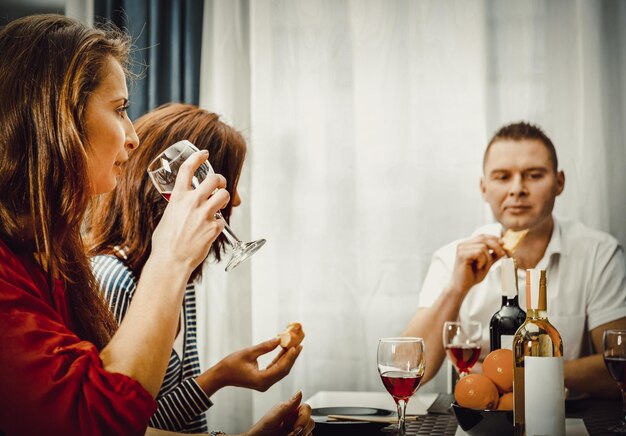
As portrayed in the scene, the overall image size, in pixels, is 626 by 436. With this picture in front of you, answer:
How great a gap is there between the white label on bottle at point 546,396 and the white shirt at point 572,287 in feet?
4.57

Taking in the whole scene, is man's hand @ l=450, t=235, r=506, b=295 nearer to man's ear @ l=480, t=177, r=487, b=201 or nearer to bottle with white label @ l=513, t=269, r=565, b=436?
man's ear @ l=480, t=177, r=487, b=201

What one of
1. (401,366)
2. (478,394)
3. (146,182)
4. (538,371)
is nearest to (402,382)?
(401,366)

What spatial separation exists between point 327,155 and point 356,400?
1.18m

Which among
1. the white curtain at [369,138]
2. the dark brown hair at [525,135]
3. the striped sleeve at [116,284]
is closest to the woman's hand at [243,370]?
the striped sleeve at [116,284]

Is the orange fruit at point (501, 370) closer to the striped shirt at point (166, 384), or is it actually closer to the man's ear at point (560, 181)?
the striped shirt at point (166, 384)

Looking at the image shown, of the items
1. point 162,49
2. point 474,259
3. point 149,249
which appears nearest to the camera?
point 149,249

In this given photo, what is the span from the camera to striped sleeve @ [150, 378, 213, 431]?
1.52 metres

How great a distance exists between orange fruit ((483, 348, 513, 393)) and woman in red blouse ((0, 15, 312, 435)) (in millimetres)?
341

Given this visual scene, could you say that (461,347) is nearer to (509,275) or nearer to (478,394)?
(509,275)

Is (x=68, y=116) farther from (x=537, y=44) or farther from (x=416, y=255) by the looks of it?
(x=537, y=44)

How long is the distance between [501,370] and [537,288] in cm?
25

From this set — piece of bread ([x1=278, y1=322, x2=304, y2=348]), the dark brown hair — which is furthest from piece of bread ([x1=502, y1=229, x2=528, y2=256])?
piece of bread ([x1=278, y1=322, x2=304, y2=348])

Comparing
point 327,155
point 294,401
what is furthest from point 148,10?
point 294,401

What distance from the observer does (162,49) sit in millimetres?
2760
